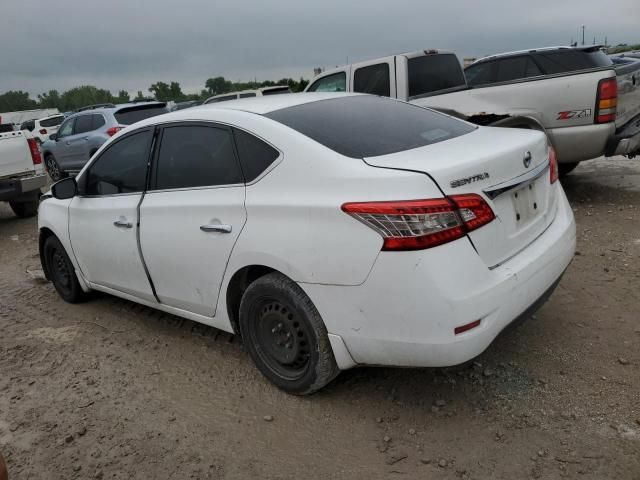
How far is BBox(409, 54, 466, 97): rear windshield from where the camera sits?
7.52 meters

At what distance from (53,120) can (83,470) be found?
24154 mm

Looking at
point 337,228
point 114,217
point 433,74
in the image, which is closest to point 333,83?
point 433,74

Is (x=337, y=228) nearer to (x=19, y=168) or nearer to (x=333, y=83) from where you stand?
(x=333, y=83)

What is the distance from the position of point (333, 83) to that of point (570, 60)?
3388 millimetres

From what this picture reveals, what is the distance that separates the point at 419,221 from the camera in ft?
7.73

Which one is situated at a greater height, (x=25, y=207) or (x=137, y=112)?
(x=137, y=112)

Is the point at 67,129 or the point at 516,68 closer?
the point at 516,68

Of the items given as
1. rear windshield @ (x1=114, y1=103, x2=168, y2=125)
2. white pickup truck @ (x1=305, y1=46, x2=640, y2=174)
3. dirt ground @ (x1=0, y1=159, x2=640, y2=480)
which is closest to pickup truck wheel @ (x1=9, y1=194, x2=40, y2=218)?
rear windshield @ (x1=114, y1=103, x2=168, y2=125)

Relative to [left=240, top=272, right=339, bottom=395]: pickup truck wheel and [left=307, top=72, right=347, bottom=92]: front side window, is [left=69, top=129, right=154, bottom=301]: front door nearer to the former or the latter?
[left=240, top=272, right=339, bottom=395]: pickup truck wheel

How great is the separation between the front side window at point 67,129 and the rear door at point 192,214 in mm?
11059

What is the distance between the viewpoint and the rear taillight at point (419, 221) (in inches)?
92.7

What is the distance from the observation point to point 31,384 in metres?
3.55

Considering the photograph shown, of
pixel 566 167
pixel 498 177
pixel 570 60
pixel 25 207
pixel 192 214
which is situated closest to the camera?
pixel 498 177

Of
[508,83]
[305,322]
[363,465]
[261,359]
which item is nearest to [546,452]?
[363,465]
